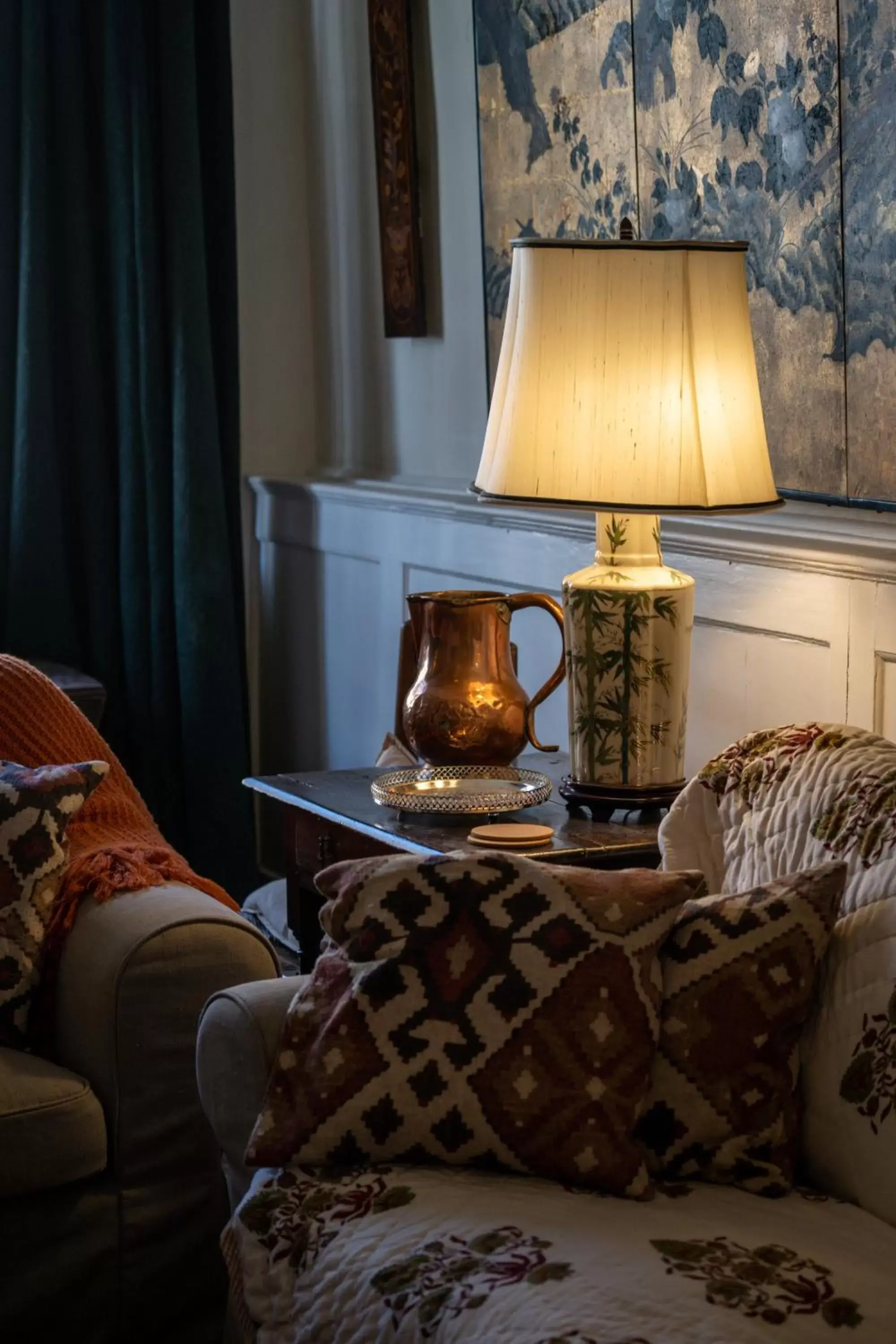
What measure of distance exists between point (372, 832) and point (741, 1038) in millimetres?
698

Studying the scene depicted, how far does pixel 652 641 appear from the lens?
79.0 inches

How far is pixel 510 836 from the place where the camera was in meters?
1.96

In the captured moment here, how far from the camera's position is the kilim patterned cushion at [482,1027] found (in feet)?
Result: 4.71

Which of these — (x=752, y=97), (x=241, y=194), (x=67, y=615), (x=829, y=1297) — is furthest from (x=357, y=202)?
(x=829, y=1297)

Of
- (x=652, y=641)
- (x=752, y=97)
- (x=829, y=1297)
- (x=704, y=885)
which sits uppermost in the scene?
(x=752, y=97)

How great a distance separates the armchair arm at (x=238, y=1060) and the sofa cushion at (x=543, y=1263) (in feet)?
0.37

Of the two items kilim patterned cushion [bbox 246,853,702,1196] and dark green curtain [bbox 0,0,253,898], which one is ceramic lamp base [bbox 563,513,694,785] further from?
dark green curtain [bbox 0,0,253,898]

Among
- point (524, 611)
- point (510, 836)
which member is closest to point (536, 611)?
point (524, 611)

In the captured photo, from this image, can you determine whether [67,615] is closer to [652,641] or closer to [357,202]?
[357,202]

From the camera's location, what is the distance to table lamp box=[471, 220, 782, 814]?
1.91 m

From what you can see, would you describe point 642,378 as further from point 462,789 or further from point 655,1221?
point 655,1221

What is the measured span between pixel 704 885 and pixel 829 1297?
548mm

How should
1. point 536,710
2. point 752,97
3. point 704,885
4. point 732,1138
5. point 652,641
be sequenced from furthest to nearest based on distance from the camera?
point 536,710, point 752,97, point 652,641, point 704,885, point 732,1138

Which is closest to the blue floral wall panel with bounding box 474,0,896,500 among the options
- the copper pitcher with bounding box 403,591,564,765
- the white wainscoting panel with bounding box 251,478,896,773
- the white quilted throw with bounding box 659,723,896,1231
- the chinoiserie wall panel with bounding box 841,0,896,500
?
the chinoiserie wall panel with bounding box 841,0,896,500
